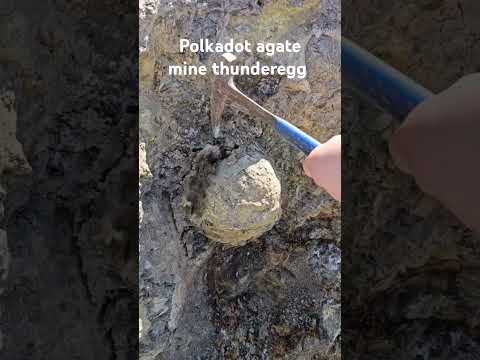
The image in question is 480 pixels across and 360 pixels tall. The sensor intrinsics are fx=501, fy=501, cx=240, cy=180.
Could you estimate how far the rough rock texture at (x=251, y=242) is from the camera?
82 centimetres

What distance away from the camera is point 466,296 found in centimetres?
51

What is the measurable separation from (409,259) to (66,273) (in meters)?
0.36

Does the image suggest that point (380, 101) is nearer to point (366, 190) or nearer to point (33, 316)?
point (366, 190)

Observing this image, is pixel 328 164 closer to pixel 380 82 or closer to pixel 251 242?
pixel 380 82

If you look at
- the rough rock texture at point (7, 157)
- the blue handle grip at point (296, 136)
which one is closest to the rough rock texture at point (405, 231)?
the blue handle grip at point (296, 136)

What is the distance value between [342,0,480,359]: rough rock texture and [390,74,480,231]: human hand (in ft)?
0.09

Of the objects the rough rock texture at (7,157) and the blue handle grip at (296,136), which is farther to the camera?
the blue handle grip at (296,136)

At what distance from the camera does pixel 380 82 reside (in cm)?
51

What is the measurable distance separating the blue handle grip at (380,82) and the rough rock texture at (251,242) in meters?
0.31

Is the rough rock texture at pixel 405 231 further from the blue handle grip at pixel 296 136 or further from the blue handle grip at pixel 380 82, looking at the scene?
the blue handle grip at pixel 296 136

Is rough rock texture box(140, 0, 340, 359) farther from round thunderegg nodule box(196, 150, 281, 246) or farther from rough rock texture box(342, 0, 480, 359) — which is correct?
rough rock texture box(342, 0, 480, 359)

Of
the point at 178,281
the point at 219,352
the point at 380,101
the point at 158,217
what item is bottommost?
the point at 219,352

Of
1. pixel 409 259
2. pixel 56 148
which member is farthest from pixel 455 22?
pixel 56 148

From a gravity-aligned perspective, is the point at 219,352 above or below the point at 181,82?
below
